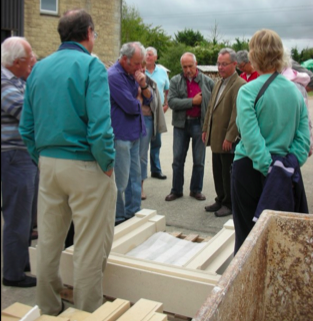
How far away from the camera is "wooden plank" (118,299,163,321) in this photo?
2645 mm

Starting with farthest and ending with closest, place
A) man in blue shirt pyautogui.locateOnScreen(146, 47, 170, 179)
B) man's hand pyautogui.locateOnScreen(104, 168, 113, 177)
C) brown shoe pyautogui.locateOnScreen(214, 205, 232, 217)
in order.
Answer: man in blue shirt pyautogui.locateOnScreen(146, 47, 170, 179), brown shoe pyautogui.locateOnScreen(214, 205, 232, 217), man's hand pyautogui.locateOnScreen(104, 168, 113, 177)

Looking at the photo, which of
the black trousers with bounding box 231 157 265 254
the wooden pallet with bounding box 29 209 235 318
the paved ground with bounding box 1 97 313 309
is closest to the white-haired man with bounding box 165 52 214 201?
the paved ground with bounding box 1 97 313 309

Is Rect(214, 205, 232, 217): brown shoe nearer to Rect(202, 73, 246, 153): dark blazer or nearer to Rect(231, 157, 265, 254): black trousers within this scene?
Rect(202, 73, 246, 153): dark blazer

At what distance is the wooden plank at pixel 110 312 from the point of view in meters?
2.65

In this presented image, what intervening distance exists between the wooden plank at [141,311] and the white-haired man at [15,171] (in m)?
0.90

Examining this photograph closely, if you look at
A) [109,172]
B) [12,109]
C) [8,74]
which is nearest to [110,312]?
[109,172]

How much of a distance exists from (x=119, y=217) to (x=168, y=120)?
10.7 m

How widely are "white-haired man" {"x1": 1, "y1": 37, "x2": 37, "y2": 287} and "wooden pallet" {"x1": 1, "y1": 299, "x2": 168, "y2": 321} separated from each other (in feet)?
1.70

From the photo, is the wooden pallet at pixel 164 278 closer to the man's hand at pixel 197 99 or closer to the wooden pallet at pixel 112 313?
the wooden pallet at pixel 112 313

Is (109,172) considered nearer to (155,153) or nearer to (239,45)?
(155,153)

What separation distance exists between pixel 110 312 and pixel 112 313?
0.02 meters

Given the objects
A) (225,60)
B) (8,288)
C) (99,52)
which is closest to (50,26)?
(99,52)

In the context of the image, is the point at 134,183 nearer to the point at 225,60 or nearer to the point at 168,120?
the point at 225,60

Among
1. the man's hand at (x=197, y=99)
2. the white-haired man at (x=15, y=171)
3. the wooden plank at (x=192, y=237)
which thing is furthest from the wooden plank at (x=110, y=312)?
the man's hand at (x=197, y=99)
